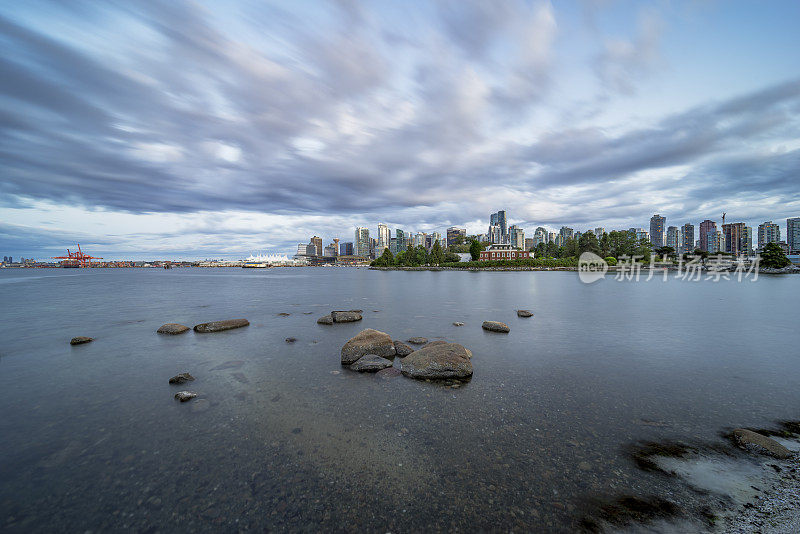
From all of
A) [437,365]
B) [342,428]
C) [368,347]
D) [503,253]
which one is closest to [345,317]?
[368,347]

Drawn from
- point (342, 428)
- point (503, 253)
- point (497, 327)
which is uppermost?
point (503, 253)

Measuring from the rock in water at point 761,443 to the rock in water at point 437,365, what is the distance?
798 centimetres

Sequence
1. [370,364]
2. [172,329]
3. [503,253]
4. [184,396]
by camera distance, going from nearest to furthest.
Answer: [184,396] < [370,364] < [172,329] < [503,253]

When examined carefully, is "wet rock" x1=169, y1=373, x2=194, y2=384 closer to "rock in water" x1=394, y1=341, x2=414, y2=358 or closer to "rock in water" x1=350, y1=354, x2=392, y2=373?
"rock in water" x1=350, y1=354, x2=392, y2=373

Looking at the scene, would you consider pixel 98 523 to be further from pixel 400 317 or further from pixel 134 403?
pixel 400 317

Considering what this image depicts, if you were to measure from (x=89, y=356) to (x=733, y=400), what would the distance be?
2984cm

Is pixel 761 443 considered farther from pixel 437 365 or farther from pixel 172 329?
pixel 172 329

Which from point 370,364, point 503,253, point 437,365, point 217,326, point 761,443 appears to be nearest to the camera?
point 761,443

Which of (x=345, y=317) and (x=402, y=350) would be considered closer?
(x=402, y=350)

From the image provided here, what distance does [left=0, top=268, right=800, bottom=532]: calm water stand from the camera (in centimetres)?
623

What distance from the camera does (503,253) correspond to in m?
185

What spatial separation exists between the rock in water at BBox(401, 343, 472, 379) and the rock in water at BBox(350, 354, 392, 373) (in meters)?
1.04

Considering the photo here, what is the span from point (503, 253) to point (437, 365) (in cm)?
18212

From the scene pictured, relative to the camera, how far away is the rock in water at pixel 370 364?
556 inches
